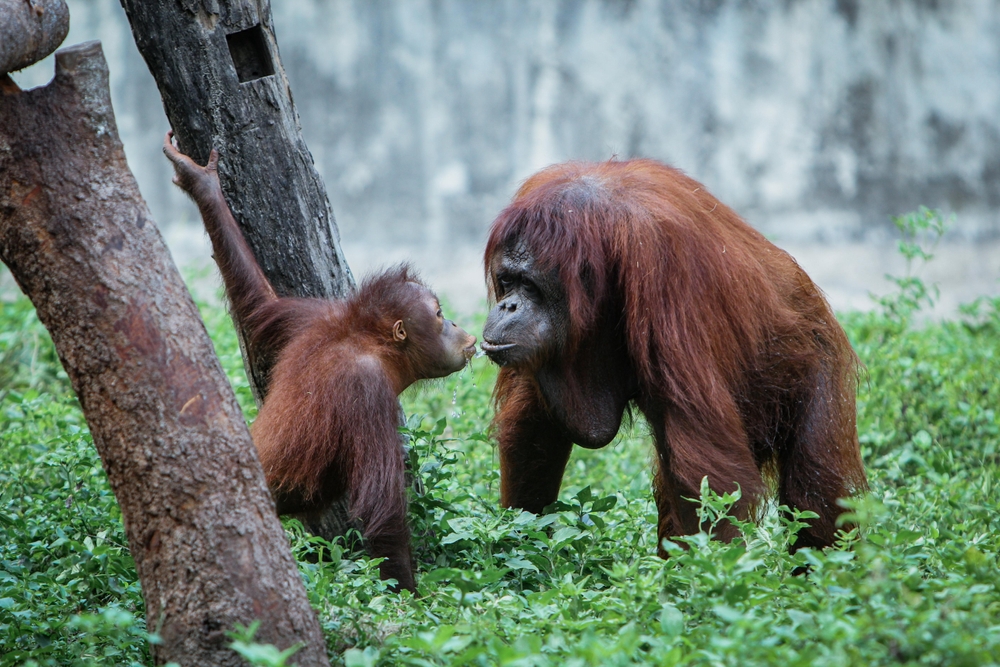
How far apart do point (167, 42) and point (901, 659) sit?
248cm

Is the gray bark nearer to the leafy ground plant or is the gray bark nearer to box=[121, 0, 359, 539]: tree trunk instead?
box=[121, 0, 359, 539]: tree trunk

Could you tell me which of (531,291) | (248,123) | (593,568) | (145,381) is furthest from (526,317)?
(145,381)

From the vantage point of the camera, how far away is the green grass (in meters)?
1.88

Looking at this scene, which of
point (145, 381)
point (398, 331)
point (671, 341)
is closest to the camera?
point (145, 381)

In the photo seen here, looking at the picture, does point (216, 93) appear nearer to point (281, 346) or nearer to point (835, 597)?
point (281, 346)

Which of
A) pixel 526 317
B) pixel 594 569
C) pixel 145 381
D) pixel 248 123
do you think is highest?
pixel 248 123

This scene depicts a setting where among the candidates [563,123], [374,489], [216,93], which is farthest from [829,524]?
[563,123]

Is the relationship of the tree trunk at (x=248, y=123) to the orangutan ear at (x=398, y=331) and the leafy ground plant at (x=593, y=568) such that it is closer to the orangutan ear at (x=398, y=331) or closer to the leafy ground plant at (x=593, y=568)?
the orangutan ear at (x=398, y=331)

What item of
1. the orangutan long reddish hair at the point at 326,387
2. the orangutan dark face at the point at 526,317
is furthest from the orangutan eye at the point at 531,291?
the orangutan long reddish hair at the point at 326,387

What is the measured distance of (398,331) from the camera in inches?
128

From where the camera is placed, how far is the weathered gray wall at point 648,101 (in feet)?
28.0

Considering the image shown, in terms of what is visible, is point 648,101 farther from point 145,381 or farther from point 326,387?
point 145,381

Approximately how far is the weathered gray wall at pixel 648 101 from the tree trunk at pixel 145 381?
6300 mm

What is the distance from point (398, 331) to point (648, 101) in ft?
19.5
